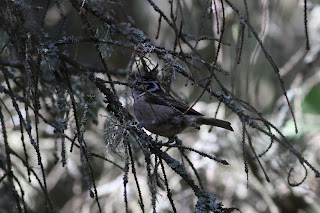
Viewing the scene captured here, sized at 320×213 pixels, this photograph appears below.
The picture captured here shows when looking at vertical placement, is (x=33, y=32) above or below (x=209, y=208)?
above

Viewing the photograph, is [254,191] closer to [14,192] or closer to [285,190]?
[285,190]

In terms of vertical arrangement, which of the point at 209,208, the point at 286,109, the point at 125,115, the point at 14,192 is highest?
the point at 286,109

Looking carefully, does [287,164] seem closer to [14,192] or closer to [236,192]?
[236,192]

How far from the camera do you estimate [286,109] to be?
523cm

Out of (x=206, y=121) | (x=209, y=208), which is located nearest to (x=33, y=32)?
(x=209, y=208)

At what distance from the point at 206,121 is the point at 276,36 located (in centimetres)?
349

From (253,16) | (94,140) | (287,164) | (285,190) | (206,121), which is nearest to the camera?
(206,121)

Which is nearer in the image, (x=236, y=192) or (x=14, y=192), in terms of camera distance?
(x=14, y=192)

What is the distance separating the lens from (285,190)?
5242 mm

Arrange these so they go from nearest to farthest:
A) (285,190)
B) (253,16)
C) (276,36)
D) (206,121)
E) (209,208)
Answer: (209,208) → (206,121) → (285,190) → (253,16) → (276,36)

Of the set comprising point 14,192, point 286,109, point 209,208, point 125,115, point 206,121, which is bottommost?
point 14,192

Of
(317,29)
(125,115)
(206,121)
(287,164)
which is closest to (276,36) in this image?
(317,29)

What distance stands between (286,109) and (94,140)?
2161 millimetres

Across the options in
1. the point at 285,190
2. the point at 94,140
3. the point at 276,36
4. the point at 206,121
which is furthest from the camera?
the point at 276,36
